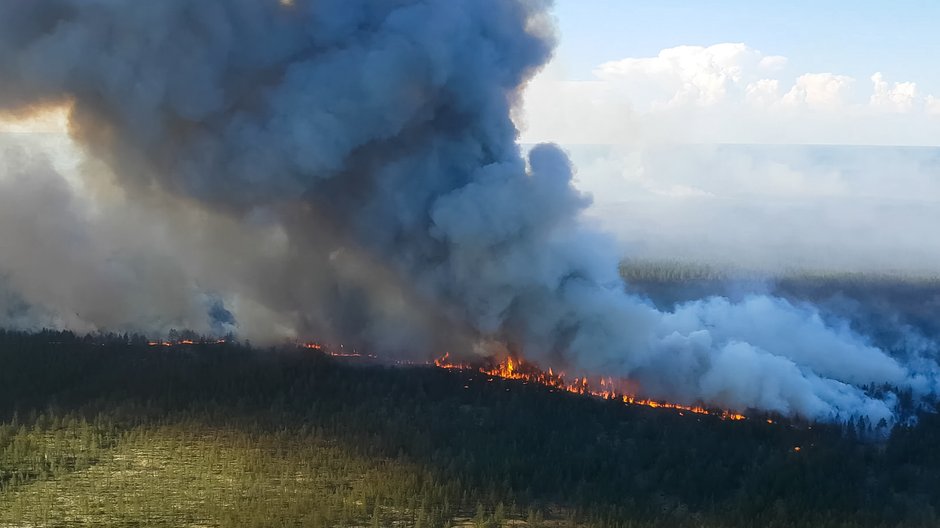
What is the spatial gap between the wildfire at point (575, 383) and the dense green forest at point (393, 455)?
3050 millimetres

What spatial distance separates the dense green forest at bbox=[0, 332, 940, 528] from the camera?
79.5 metres

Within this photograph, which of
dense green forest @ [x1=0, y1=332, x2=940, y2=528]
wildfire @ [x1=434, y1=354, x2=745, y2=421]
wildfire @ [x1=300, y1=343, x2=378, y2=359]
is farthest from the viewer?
wildfire @ [x1=300, y1=343, x2=378, y2=359]

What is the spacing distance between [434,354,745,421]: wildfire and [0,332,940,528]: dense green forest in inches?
120

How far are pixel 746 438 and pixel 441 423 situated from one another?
981 inches

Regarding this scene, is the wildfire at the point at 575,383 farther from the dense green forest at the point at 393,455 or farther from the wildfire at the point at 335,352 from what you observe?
the wildfire at the point at 335,352

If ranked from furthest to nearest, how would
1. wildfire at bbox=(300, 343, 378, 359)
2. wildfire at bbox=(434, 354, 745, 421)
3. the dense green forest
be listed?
wildfire at bbox=(300, 343, 378, 359) → wildfire at bbox=(434, 354, 745, 421) → the dense green forest

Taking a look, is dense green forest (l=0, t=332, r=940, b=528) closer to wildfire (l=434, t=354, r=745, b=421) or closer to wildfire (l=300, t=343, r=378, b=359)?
wildfire (l=434, t=354, r=745, b=421)

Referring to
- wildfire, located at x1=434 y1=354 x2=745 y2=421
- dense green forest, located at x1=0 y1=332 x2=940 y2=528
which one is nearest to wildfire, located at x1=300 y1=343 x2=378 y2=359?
dense green forest, located at x1=0 y1=332 x2=940 y2=528

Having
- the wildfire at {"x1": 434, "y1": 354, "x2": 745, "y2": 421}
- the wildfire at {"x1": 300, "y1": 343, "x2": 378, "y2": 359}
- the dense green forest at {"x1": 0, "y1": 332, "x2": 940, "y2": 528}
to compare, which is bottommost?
the dense green forest at {"x1": 0, "y1": 332, "x2": 940, "y2": 528}

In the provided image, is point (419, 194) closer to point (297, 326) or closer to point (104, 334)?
point (297, 326)

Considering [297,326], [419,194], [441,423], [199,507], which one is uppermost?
[419,194]

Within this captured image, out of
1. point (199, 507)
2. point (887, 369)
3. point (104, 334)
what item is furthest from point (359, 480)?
point (887, 369)

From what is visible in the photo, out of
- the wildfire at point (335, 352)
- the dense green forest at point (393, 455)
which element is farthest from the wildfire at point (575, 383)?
the wildfire at point (335, 352)

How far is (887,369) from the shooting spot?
13412 centimetres
